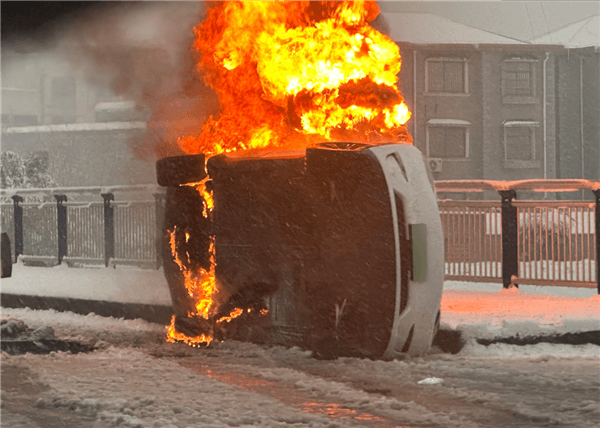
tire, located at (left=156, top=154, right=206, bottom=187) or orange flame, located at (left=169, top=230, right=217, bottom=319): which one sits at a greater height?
tire, located at (left=156, top=154, right=206, bottom=187)

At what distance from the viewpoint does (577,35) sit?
4594cm

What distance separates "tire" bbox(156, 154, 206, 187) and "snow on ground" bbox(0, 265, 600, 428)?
1.59 metres

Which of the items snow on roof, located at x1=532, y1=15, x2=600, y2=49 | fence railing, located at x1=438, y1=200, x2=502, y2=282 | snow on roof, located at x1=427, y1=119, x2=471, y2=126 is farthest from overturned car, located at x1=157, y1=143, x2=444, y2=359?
snow on roof, located at x1=532, y1=15, x2=600, y2=49

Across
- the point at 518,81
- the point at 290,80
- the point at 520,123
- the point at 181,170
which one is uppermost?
the point at 518,81

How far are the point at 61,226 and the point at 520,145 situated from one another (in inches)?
1088

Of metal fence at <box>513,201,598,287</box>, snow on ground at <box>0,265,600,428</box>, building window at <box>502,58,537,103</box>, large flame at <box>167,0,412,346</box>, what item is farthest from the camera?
building window at <box>502,58,537,103</box>

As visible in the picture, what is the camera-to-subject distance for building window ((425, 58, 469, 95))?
41406mm

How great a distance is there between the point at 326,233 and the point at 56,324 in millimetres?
4674

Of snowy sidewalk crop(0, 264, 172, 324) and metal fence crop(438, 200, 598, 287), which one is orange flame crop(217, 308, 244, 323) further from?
metal fence crop(438, 200, 598, 287)

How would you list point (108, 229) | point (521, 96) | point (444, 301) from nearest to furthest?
point (444, 301)
point (108, 229)
point (521, 96)

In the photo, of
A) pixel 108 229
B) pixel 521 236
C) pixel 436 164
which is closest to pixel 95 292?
→ pixel 108 229

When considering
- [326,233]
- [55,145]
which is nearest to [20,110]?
[55,145]

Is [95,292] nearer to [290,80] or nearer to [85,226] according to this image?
[290,80]

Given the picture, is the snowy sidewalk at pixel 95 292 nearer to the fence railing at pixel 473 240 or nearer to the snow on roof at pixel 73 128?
the fence railing at pixel 473 240
